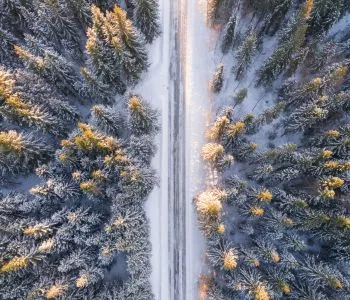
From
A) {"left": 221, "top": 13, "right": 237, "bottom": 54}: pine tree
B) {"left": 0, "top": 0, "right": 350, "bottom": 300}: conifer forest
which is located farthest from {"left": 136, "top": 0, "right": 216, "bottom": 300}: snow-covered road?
{"left": 221, "top": 13, "right": 237, "bottom": 54}: pine tree

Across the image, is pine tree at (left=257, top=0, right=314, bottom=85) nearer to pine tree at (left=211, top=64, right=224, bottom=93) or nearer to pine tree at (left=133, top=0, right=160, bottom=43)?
pine tree at (left=211, top=64, right=224, bottom=93)

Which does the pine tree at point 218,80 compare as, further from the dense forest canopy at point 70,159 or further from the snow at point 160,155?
the dense forest canopy at point 70,159

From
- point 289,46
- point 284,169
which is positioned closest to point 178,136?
point 284,169

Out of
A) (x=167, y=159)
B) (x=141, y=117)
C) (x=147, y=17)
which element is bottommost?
(x=167, y=159)

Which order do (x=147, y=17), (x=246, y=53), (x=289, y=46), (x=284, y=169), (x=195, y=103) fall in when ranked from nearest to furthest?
(x=289, y=46) → (x=284, y=169) → (x=246, y=53) → (x=147, y=17) → (x=195, y=103)

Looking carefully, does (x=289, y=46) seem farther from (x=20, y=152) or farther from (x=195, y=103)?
(x=20, y=152)

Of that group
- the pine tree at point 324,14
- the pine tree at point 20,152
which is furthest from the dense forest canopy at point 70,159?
the pine tree at point 324,14

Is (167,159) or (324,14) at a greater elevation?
(324,14)
